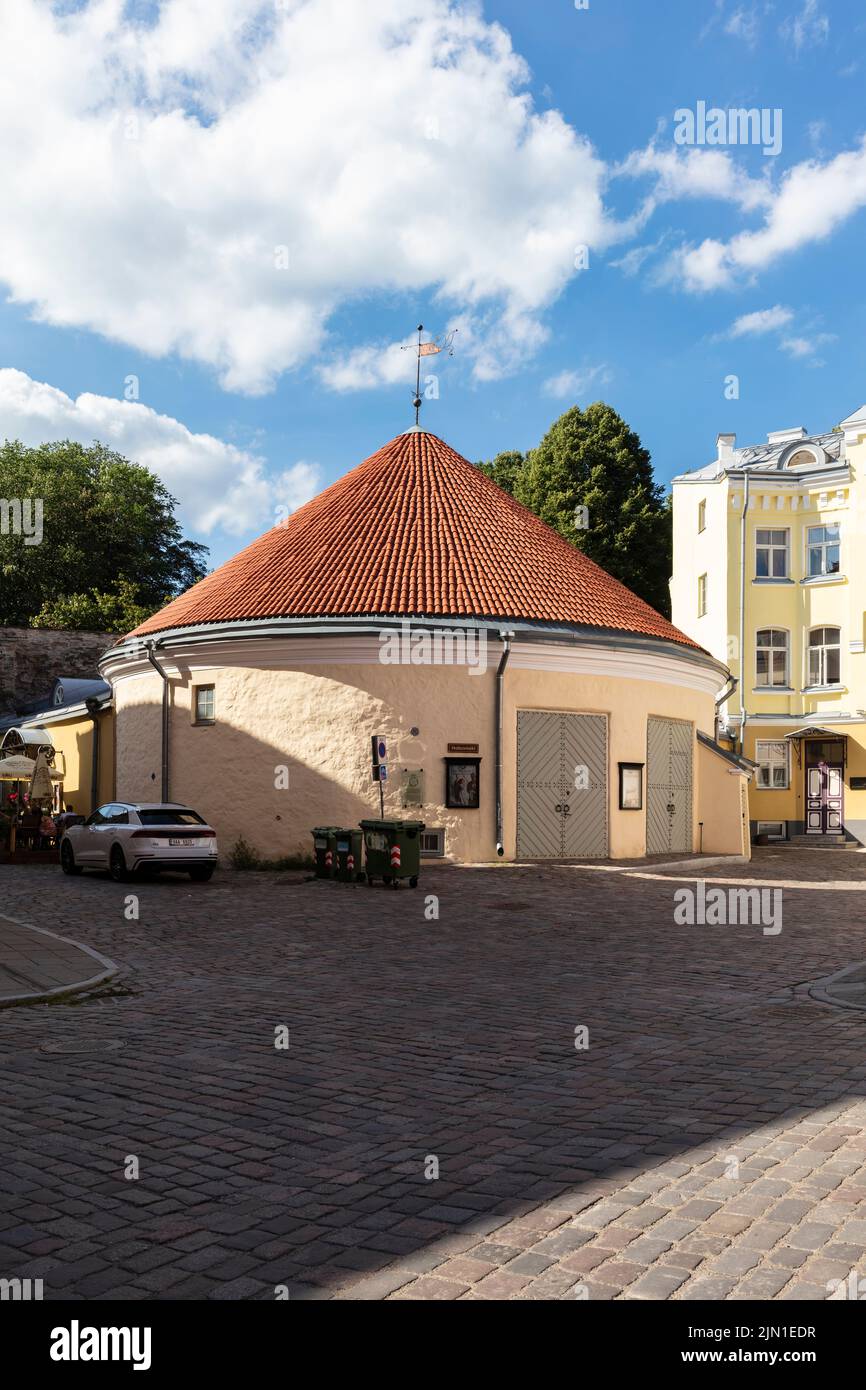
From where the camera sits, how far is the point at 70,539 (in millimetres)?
57188

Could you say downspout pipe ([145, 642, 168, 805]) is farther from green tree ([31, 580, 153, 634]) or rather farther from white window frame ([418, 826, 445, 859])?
green tree ([31, 580, 153, 634])

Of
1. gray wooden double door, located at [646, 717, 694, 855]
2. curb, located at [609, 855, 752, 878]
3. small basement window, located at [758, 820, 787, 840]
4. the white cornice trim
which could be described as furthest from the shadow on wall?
small basement window, located at [758, 820, 787, 840]

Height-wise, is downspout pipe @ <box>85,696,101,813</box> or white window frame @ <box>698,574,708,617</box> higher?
white window frame @ <box>698,574,708,617</box>

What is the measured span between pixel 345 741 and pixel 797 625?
66.7 ft

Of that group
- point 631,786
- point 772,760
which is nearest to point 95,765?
point 631,786

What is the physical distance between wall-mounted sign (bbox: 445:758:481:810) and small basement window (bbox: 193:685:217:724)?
5068mm

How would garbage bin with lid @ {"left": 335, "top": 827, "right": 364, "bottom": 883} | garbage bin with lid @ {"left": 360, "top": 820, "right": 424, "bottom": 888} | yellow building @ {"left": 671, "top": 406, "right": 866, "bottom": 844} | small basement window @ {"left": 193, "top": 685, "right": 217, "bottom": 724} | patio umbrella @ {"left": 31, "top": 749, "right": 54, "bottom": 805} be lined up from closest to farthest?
garbage bin with lid @ {"left": 360, "top": 820, "right": 424, "bottom": 888}
garbage bin with lid @ {"left": 335, "top": 827, "right": 364, "bottom": 883}
small basement window @ {"left": 193, "top": 685, "right": 217, "bottom": 724}
patio umbrella @ {"left": 31, "top": 749, "right": 54, "bottom": 805}
yellow building @ {"left": 671, "top": 406, "right": 866, "bottom": 844}

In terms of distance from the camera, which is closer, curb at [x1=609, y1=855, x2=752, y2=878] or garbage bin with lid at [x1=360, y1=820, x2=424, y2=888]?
garbage bin with lid at [x1=360, y1=820, x2=424, y2=888]

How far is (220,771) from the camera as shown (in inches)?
916

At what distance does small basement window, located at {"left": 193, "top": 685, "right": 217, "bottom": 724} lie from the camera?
78.2 feet

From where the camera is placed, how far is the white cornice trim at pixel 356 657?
2230 cm

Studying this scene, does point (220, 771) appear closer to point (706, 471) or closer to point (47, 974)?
point (47, 974)

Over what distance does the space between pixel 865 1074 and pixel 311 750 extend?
52.5 feet
